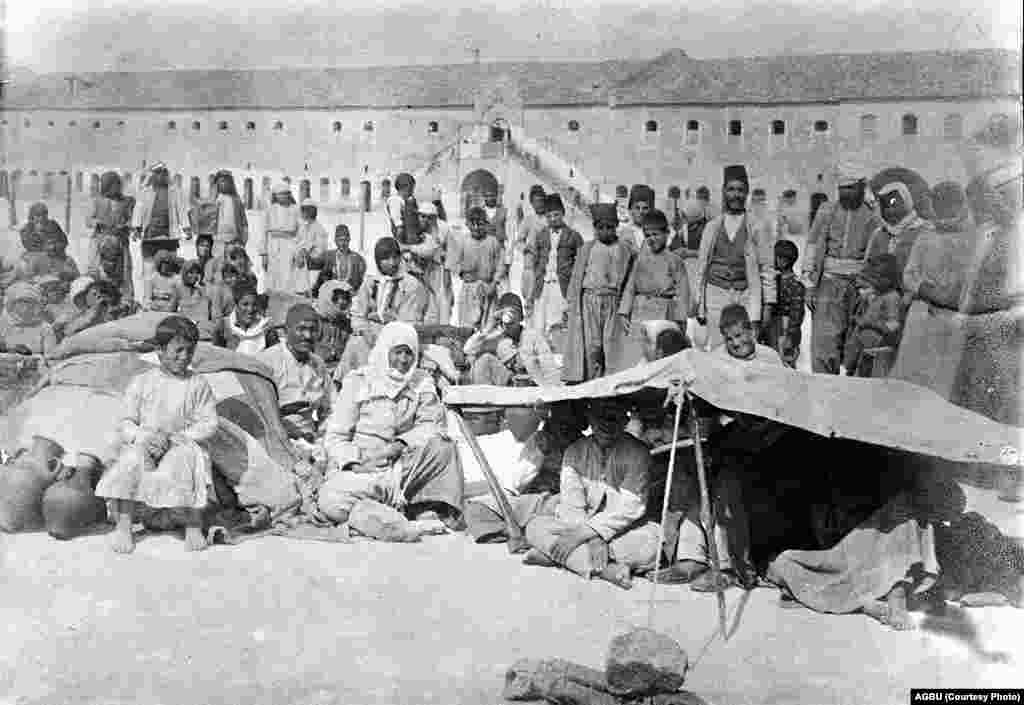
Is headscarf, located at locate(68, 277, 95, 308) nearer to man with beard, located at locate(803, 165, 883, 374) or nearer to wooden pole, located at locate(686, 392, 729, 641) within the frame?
wooden pole, located at locate(686, 392, 729, 641)

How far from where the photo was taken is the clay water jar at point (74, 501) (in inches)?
252

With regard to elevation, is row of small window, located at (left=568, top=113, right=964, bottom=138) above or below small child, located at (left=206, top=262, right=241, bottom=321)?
above

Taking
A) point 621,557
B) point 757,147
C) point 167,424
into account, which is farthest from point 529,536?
point 757,147

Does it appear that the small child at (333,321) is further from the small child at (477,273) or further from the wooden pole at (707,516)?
the wooden pole at (707,516)

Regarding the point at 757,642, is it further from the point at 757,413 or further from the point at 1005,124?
the point at 1005,124

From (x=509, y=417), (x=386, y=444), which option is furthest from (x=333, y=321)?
(x=386, y=444)

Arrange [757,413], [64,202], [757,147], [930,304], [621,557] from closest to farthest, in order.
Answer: [757,413] → [621,557] → [930,304] → [64,202] → [757,147]

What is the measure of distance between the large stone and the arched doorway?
13664 millimetres

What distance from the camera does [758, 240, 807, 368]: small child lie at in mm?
9602

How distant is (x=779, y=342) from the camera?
944 centimetres

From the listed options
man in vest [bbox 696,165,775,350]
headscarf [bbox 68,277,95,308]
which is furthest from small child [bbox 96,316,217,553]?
man in vest [bbox 696,165,775,350]

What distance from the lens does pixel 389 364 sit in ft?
23.6

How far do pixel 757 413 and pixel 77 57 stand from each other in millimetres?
5787

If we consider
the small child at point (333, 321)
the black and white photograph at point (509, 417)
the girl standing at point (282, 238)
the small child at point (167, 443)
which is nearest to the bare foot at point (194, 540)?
the small child at point (167, 443)
